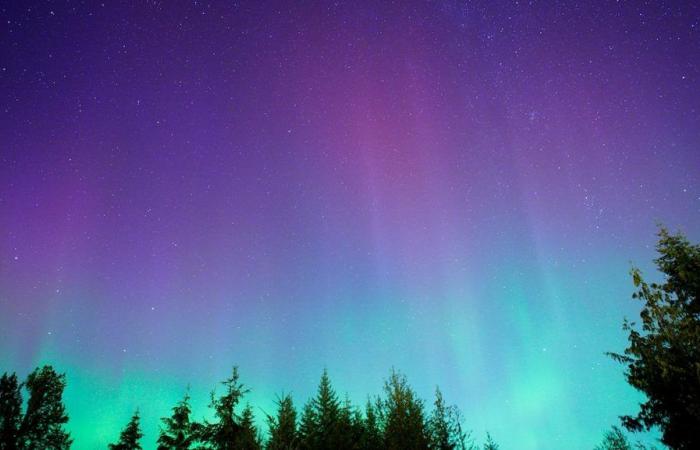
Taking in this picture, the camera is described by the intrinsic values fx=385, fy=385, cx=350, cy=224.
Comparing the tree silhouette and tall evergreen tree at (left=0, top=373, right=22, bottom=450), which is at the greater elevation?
tall evergreen tree at (left=0, top=373, right=22, bottom=450)

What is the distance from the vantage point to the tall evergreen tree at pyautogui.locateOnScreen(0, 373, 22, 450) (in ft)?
95.5

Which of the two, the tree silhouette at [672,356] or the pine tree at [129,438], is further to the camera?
the pine tree at [129,438]

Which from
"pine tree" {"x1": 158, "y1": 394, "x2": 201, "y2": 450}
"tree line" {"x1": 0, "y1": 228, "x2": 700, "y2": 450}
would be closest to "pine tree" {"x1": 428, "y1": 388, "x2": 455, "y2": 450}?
"tree line" {"x1": 0, "y1": 228, "x2": 700, "y2": 450}

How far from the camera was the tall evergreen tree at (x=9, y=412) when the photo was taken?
29.1 m

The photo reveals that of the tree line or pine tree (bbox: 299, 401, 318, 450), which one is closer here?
the tree line

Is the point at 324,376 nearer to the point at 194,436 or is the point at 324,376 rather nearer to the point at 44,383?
the point at 194,436

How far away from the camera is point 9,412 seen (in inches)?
1185

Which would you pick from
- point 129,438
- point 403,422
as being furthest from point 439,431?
point 129,438

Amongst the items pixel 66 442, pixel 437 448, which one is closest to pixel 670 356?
pixel 437 448

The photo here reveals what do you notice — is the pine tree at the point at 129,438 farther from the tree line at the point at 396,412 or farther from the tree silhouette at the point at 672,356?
Result: the tree silhouette at the point at 672,356

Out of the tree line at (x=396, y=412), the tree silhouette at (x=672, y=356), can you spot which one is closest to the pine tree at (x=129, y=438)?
the tree line at (x=396, y=412)

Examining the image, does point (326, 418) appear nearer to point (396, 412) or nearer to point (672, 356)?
point (396, 412)

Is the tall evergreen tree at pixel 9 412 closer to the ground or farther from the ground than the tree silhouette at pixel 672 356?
farther from the ground

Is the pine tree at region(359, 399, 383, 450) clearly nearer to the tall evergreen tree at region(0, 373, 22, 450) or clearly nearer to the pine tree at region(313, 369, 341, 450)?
the pine tree at region(313, 369, 341, 450)
